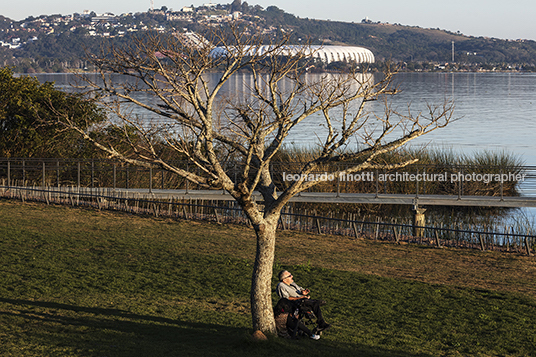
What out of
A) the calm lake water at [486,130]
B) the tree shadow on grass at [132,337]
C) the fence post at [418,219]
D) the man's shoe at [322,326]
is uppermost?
the calm lake water at [486,130]

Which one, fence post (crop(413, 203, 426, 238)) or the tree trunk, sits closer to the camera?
the tree trunk

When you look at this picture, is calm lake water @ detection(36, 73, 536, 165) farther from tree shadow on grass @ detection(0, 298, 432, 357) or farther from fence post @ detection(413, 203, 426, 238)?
tree shadow on grass @ detection(0, 298, 432, 357)

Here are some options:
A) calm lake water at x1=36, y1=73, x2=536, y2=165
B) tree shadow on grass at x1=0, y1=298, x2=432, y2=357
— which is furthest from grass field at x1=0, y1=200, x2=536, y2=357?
calm lake water at x1=36, y1=73, x2=536, y2=165

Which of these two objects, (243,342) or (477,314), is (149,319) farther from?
(477,314)

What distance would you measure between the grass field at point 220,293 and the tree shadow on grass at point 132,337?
3cm

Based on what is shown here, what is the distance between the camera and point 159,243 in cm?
1623

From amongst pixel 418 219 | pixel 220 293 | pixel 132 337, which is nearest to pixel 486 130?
pixel 418 219

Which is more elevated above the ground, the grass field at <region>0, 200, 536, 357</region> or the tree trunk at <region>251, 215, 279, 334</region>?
the tree trunk at <region>251, 215, 279, 334</region>

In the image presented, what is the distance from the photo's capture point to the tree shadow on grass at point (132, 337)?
756 cm

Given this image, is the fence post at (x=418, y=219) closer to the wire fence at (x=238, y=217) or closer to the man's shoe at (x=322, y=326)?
the wire fence at (x=238, y=217)

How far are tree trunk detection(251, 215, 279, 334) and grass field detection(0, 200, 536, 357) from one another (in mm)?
330

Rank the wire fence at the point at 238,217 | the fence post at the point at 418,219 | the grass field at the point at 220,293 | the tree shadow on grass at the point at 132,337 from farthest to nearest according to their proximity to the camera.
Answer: the fence post at the point at 418,219 → the wire fence at the point at 238,217 → the grass field at the point at 220,293 → the tree shadow on grass at the point at 132,337

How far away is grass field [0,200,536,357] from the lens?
26.8ft

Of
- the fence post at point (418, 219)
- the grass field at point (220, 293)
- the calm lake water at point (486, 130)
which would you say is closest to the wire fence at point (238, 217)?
the fence post at point (418, 219)
